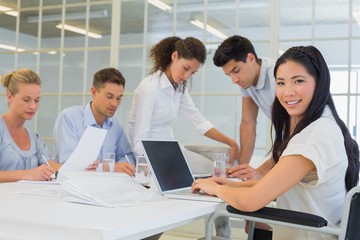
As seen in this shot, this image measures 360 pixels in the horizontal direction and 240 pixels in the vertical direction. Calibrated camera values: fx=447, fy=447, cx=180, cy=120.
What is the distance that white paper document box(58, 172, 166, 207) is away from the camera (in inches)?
51.6

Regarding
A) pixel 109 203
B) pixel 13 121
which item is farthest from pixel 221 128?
pixel 109 203

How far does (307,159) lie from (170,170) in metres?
0.63

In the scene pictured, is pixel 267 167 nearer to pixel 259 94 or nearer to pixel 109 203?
pixel 259 94

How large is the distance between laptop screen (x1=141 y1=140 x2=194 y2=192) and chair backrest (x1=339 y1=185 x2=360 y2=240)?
67cm

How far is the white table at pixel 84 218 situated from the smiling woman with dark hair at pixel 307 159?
21cm

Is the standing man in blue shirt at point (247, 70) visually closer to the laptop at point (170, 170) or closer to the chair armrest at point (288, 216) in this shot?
the laptop at point (170, 170)

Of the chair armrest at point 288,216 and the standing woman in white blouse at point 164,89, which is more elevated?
the standing woman in white blouse at point 164,89

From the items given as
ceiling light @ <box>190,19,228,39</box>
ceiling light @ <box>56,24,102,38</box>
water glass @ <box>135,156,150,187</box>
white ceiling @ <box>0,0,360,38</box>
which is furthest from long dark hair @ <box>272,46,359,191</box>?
ceiling light @ <box>56,24,102,38</box>

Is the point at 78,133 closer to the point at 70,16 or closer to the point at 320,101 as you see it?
the point at 320,101

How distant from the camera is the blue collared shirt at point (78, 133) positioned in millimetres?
2439

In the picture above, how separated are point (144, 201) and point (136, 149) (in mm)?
1088

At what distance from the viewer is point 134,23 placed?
169 inches

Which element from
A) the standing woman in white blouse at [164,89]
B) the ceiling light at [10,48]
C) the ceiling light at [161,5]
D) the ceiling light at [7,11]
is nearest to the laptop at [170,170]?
the standing woman in white blouse at [164,89]

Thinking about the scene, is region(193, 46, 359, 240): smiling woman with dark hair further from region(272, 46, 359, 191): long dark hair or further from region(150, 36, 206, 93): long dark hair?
region(150, 36, 206, 93): long dark hair
